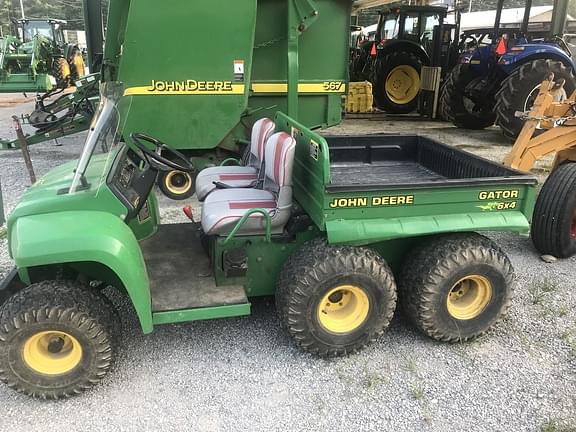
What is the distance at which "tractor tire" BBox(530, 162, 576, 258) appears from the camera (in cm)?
413

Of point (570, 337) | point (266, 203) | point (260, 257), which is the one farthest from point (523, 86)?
point (260, 257)

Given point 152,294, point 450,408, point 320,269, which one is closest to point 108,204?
point 152,294

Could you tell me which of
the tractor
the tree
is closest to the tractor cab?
the tractor

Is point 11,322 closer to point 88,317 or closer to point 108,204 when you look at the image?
point 88,317

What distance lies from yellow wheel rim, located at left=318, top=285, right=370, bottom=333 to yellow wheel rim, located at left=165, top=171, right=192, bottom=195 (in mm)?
3146

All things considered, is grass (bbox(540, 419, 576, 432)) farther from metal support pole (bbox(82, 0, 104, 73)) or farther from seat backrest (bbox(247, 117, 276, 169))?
metal support pole (bbox(82, 0, 104, 73))

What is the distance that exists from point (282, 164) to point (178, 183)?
9.58ft

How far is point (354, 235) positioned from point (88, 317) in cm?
141

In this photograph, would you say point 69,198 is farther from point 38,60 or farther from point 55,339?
point 38,60

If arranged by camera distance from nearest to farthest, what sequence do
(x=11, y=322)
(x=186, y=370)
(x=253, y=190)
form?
(x=11, y=322) < (x=186, y=370) < (x=253, y=190)

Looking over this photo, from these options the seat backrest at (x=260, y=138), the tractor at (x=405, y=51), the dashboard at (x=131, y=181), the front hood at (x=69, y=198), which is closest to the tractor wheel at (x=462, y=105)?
the tractor at (x=405, y=51)

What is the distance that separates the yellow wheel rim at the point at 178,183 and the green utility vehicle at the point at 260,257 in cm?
231

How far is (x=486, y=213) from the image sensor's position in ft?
9.91

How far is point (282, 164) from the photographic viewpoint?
307 centimetres
